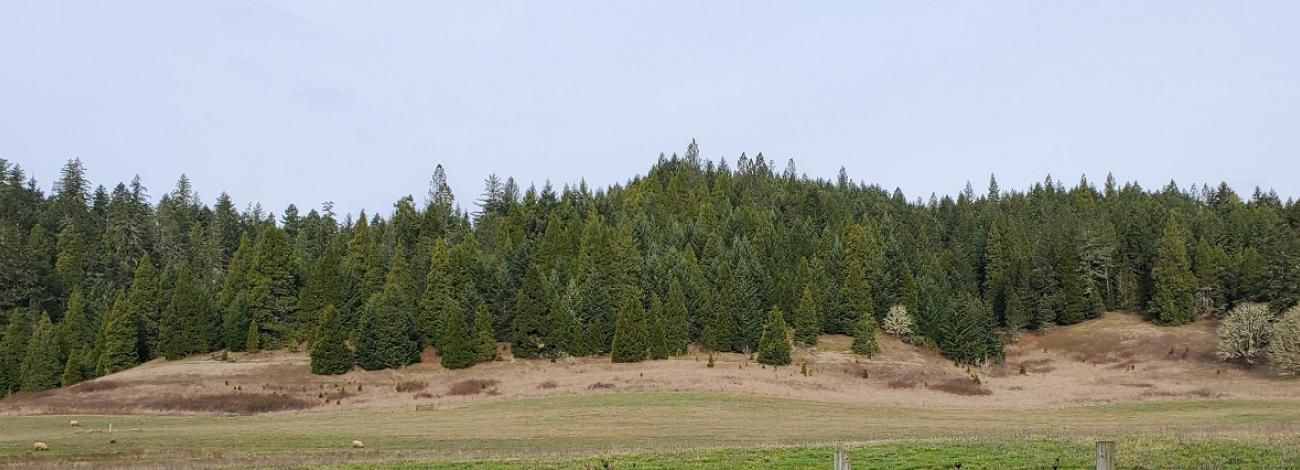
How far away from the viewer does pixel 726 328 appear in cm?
9500

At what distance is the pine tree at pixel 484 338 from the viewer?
88.7 m

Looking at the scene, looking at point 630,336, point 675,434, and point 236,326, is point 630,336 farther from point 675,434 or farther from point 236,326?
point 675,434

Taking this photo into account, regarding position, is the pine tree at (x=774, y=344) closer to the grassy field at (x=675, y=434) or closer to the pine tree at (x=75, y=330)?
the grassy field at (x=675, y=434)

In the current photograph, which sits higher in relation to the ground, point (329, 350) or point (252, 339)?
point (252, 339)

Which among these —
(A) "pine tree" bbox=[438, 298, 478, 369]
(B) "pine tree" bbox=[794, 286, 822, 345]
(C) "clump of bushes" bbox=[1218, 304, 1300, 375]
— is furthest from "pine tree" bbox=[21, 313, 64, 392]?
(C) "clump of bushes" bbox=[1218, 304, 1300, 375]

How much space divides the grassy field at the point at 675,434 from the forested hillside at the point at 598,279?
23.5 m

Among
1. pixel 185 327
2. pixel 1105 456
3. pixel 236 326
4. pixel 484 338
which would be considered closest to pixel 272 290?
pixel 236 326

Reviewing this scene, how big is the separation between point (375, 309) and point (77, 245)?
64641 millimetres

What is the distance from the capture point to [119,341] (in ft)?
→ 302

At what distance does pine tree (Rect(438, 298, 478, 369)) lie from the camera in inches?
3415

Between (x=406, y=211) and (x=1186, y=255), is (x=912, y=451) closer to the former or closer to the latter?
(x=1186, y=255)

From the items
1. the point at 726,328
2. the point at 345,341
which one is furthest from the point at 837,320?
the point at 345,341

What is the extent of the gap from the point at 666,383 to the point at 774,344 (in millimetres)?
16614

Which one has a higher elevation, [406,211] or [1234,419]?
[406,211]
